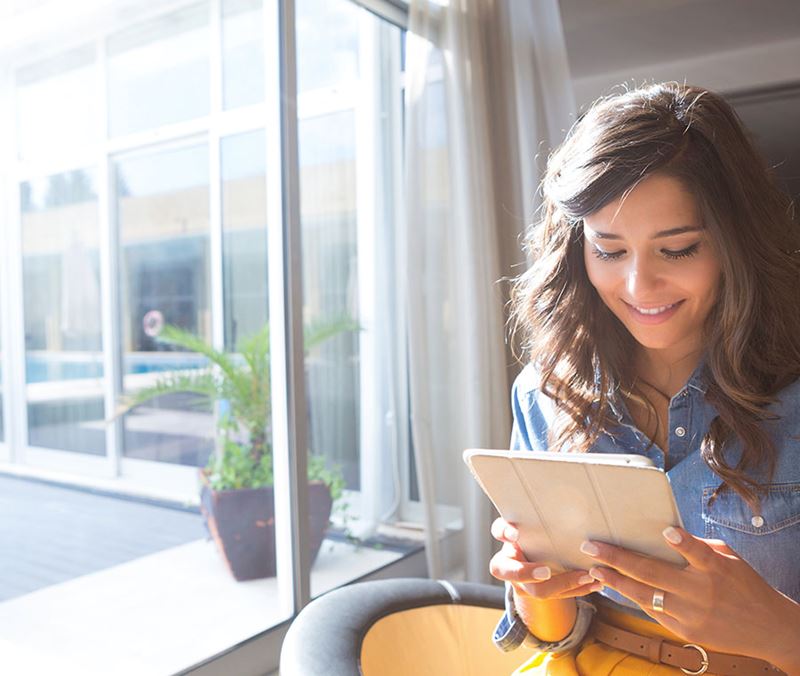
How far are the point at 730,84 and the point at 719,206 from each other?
1.96 metres

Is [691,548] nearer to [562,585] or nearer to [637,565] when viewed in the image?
[637,565]

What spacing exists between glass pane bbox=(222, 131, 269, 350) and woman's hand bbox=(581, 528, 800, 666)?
6.18 feet

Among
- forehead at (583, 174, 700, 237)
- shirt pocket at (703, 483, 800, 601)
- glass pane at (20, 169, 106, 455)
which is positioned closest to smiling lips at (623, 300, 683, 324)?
forehead at (583, 174, 700, 237)

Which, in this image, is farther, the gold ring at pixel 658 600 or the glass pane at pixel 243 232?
the glass pane at pixel 243 232

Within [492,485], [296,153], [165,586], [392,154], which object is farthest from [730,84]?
[165,586]

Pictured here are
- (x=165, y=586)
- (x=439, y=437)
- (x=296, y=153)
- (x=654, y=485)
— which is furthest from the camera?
(x=439, y=437)

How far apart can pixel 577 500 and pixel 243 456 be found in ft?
6.34

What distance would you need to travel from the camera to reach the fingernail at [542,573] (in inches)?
37.8

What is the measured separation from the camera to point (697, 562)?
2.79 ft

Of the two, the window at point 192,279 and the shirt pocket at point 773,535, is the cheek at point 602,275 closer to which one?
the shirt pocket at point 773,535

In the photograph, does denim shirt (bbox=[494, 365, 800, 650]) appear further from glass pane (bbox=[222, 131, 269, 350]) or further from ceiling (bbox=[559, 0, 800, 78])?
ceiling (bbox=[559, 0, 800, 78])

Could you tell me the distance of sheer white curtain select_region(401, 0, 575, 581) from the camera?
8.19ft

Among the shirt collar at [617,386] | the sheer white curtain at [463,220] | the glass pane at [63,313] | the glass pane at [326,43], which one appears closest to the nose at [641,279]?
the shirt collar at [617,386]

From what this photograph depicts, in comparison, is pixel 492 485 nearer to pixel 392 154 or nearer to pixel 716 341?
pixel 716 341
